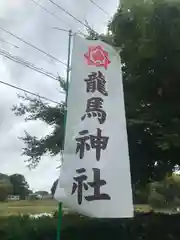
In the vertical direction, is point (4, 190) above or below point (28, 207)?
above

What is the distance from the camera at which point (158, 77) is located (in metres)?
10.3

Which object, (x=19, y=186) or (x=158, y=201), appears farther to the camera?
(x=158, y=201)

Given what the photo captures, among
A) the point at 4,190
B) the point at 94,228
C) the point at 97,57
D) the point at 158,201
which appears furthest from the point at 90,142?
the point at 158,201

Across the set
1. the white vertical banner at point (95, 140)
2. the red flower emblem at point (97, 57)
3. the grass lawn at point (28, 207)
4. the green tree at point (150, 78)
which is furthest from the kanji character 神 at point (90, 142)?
the grass lawn at point (28, 207)

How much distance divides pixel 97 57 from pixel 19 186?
912 cm

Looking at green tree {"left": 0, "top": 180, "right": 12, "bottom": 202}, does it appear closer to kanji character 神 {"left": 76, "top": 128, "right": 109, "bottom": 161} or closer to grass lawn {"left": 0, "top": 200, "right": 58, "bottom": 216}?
grass lawn {"left": 0, "top": 200, "right": 58, "bottom": 216}

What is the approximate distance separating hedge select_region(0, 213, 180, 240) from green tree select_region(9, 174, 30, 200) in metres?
4.28

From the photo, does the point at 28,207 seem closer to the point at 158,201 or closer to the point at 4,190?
the point at 4,190

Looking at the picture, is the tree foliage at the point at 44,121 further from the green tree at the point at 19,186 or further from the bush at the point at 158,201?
the bush at the point at 158,201

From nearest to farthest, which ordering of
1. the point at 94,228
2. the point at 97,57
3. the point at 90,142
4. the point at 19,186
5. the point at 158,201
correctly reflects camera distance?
the point at 90,142
the point at 97,57
the point at 94,228
the point at 19,186
the point at 158,201

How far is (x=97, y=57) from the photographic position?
662 centimetres

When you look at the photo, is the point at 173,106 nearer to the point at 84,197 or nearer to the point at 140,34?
the point at 140,34

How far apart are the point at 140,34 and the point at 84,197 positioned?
5467 mm

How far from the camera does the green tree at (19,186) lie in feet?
45.9
